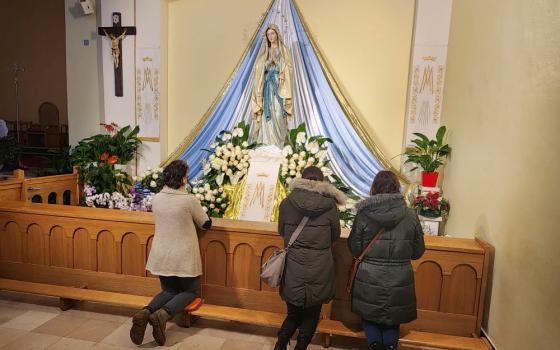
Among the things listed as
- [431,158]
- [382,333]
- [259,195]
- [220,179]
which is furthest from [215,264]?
[431,158]

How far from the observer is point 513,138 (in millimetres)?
2838

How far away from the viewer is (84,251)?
3.45 meters

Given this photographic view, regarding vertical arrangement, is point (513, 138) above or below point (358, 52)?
below

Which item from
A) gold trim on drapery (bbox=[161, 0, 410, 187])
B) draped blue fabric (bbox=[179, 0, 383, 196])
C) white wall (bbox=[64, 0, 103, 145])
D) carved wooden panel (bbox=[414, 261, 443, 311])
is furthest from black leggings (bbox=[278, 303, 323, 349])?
white wall (bbox=[64, 0, 103, 145])

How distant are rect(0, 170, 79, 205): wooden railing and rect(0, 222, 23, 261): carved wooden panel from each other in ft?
2.20

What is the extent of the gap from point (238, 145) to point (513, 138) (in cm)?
322

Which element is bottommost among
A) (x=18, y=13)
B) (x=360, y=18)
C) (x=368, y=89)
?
(x=368, y=89)

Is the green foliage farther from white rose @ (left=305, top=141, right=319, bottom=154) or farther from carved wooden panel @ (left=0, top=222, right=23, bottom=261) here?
white rose @ (left=305, top=141, right=319, bottom=154)

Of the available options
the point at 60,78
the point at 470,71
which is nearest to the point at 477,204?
the point at 470,71

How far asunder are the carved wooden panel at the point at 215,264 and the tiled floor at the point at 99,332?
33 centimetres

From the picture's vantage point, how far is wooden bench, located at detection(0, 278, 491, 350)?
2723 millimetres

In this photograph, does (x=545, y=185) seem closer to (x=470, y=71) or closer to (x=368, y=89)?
(x=470, y=71)

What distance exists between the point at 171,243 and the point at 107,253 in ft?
3.38

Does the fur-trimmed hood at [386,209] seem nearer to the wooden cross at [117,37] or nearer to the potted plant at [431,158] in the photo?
the potted plant at [431,158]
